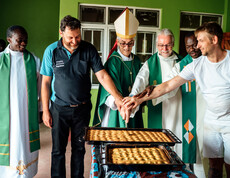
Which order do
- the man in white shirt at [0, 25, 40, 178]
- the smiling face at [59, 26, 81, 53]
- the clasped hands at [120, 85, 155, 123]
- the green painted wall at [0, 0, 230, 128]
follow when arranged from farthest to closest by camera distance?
the green painted wall at [0, 0, 230, 128] → the man in white shirt at [0, 25, 40, 178] → the smiling face at [59, 26, 81, 53] → the clasped hands at [120, 85, 155, 123]

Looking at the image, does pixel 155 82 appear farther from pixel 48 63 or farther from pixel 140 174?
pixel 140 174

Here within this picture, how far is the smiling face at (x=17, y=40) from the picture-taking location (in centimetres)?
230

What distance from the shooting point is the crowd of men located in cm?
211

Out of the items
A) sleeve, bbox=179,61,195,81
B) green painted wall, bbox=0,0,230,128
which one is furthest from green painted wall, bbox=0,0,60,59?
sleeve, bbox=179,61,195,81

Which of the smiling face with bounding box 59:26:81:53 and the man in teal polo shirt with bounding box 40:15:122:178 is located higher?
the smiling face with bounding box 59:26:81:53

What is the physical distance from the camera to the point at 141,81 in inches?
94.4

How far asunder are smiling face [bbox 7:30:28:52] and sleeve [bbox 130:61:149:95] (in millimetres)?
1211

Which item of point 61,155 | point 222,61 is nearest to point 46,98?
point 61,155

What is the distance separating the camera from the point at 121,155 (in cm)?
135

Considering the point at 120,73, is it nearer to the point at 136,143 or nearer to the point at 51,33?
the point at 136,143

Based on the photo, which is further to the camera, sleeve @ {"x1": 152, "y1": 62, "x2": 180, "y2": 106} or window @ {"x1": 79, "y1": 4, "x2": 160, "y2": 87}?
window @ {"x1": 79, "y1": 4, "x2": 160, "y2": 87}

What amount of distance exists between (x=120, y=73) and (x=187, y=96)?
782 mm

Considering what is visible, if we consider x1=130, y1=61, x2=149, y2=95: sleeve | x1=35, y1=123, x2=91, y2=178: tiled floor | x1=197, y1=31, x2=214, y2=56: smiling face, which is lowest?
x1=35, y1=123, x2=91, y2=178: tiled floor

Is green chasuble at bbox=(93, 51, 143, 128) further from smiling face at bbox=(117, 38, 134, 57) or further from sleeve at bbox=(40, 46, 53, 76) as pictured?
sleeve at bbox=(40, 46, 53, 76)
